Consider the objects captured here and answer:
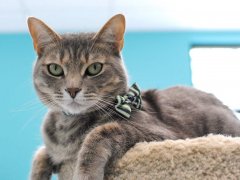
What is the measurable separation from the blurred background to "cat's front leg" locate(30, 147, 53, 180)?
6.21ft

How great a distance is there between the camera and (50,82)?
1018mm

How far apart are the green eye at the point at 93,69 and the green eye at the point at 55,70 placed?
0.07 m

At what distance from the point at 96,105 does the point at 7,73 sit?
7.99ft

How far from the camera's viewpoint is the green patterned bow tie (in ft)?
3.17

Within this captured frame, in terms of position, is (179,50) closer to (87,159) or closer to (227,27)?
(227,27)

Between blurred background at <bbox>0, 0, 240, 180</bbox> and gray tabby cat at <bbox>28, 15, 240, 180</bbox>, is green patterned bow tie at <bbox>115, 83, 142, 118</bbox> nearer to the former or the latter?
gray tabby cat at <bbox>28, 15, 240, 180</bbox>

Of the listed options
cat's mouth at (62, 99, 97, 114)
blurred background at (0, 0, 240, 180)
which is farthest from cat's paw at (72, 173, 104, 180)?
blurred background at (0, 0, 240, 180)

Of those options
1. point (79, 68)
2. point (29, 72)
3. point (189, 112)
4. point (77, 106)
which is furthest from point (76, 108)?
point (29, 72)

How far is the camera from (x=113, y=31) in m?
1.07

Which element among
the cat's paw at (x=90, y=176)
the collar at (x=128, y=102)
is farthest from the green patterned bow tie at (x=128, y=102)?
the cat's paw at (x=90, y=176)

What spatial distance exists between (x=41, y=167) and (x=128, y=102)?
300mm

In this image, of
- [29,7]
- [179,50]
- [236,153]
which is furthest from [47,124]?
[179,50]

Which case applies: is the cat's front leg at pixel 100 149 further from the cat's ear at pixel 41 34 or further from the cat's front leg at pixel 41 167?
the cat's ear at pixel 41 34

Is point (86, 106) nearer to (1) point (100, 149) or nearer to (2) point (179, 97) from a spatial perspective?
(1) point (100, 149)
